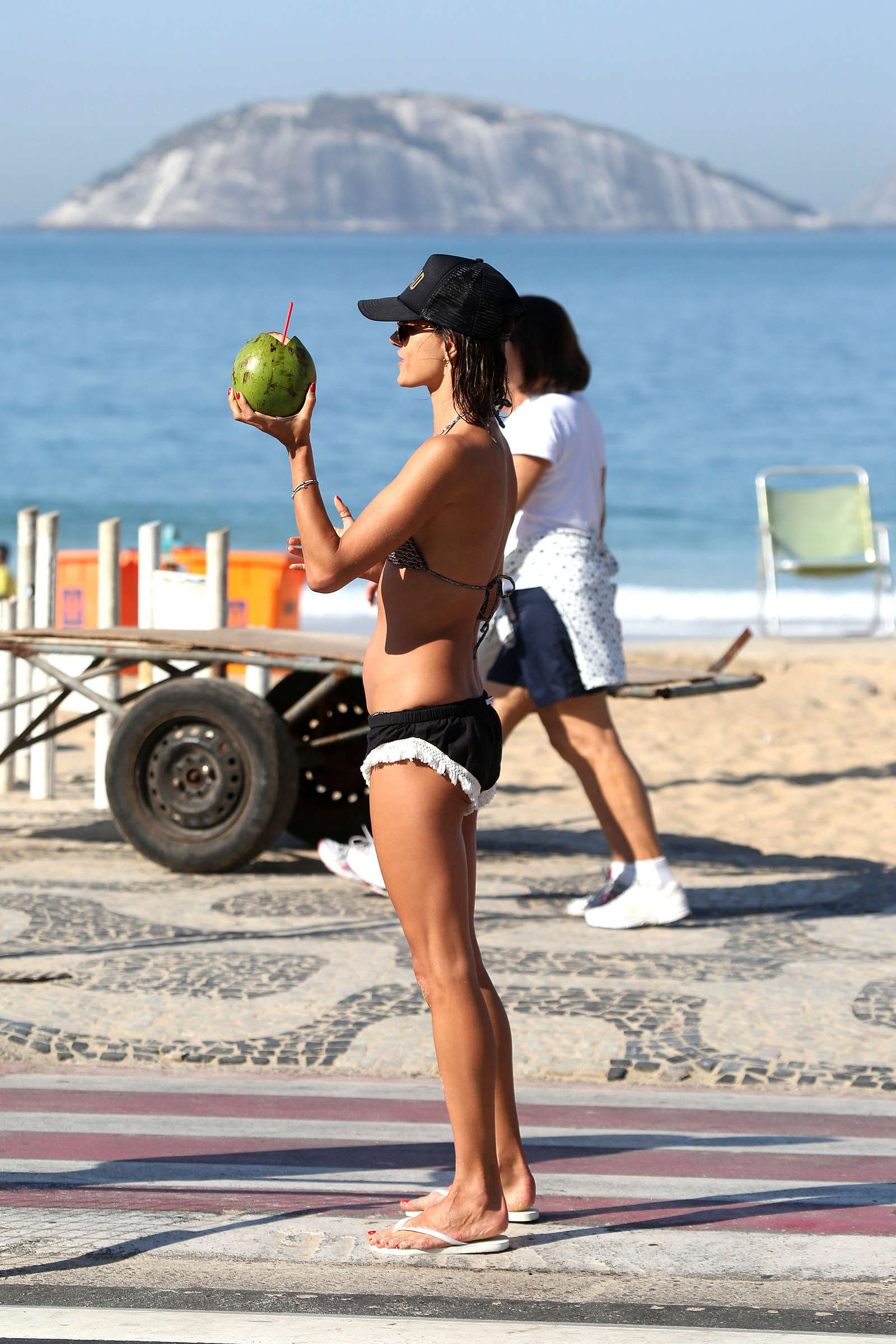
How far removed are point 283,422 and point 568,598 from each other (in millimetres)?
2798

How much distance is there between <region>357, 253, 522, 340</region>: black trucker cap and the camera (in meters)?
3.21

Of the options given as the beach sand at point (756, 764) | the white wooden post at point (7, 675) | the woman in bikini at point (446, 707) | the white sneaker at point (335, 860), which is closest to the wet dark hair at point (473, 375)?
the woman in bikini at point (446, 707)

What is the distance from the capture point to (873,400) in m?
47.1

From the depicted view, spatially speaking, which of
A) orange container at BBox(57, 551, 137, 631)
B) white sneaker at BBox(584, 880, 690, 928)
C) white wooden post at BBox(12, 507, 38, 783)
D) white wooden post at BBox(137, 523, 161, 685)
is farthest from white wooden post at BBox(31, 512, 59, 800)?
white sneaker at BBox(584, 880, 690, 928)

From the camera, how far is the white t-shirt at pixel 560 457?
19.2ft

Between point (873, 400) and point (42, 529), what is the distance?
41554mm

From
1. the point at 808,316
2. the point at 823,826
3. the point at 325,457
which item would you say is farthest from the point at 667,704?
the point at 808,316

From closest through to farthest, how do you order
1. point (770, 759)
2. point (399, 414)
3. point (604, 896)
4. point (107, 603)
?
point (604, 896), point (107, 603), point (770, 759), point (399, 414)

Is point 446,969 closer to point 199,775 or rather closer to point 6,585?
point 199,775

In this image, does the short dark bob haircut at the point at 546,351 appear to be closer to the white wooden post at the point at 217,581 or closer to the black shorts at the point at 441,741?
the white wooden post at the point at 217,581

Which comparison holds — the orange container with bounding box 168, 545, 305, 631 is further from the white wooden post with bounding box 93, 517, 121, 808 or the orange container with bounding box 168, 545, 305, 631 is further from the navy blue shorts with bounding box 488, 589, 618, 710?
the navy blue shorts with bounding box 488, 589, 618, 710

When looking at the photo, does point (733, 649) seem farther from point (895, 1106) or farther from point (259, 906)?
point (895, 1106)

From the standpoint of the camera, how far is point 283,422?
3.25 m

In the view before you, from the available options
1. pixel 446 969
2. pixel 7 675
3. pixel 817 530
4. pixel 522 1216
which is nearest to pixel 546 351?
pixel 446 969
